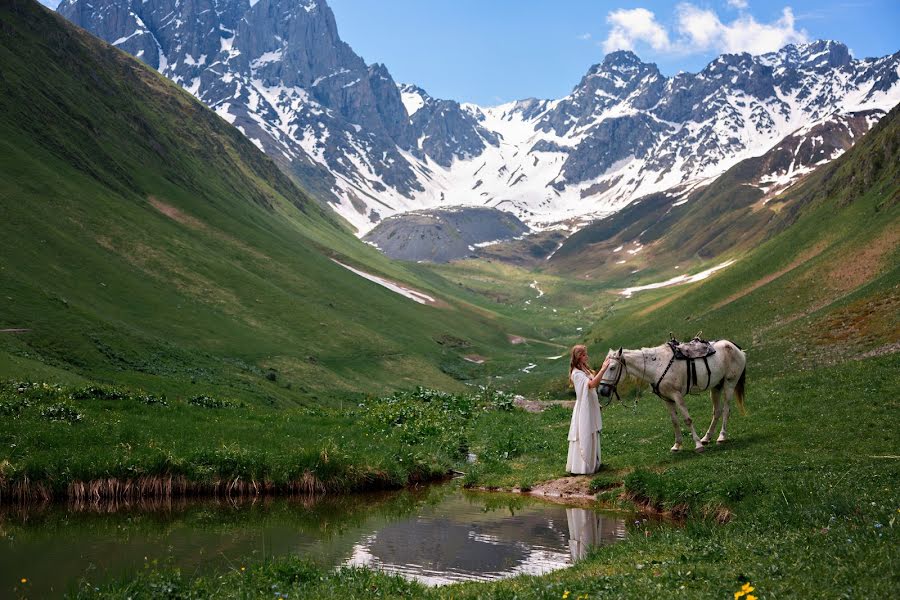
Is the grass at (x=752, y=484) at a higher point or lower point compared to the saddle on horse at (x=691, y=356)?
lower

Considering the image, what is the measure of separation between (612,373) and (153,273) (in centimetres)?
5879

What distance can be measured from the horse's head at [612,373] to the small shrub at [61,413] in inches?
726

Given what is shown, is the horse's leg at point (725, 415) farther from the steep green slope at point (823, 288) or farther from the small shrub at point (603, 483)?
the steep green slope at point (823, 288)

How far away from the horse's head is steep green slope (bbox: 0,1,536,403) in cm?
2700

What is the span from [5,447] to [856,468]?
24.3 metres

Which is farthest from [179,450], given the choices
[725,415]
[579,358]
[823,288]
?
[823,288]

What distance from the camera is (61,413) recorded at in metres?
25.9

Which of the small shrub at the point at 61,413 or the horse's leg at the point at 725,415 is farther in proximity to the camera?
the small shrub at the point at 61,413

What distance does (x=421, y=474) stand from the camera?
91.7 feet

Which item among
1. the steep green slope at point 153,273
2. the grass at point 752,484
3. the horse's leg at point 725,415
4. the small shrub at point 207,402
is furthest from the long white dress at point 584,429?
the steep green slope at point 153,273

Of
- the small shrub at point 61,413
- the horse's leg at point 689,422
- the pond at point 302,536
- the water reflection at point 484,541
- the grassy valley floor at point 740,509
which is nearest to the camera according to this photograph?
the grassy valley floor at point 740,509

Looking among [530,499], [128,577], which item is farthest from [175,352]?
[128,577]

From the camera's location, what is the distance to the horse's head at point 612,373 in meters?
23.5

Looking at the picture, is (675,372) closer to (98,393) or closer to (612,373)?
(612,373)
